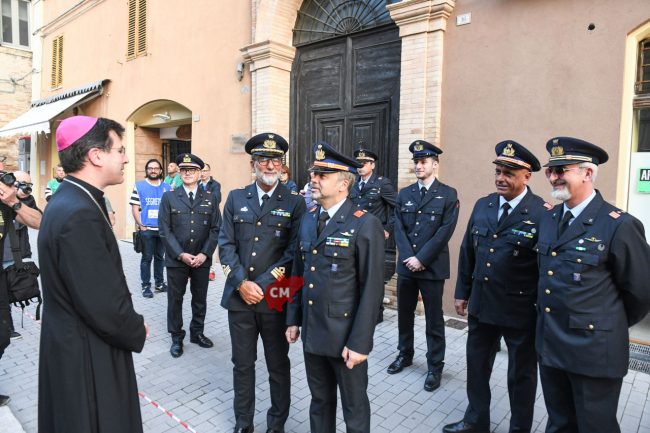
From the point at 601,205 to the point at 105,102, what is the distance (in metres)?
13.5

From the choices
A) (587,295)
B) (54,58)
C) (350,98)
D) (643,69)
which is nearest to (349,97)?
(350,98)

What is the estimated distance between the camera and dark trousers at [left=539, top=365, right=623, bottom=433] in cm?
237

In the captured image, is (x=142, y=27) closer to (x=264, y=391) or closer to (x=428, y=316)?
(x=264, y=391)

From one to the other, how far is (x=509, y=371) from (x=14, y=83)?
66.5 feet

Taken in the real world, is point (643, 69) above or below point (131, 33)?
below

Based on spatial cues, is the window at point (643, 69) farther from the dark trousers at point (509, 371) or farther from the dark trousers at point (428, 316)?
the dark trousers at point (509, 371)

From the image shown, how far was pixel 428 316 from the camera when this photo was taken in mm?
4199

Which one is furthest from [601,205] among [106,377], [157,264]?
[157,264]

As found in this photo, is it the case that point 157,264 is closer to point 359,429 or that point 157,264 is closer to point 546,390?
point 359,429

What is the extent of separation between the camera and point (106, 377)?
207 cm


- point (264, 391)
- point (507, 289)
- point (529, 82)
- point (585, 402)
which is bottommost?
point (264, 391)

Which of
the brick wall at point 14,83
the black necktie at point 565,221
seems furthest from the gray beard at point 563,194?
the brick wall at point 14,83

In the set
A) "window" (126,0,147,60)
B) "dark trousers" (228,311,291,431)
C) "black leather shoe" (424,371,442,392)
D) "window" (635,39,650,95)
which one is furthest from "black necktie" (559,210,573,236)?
"window" (126,0,147,60)

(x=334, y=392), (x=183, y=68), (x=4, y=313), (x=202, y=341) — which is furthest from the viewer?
(x=183, y=68)
